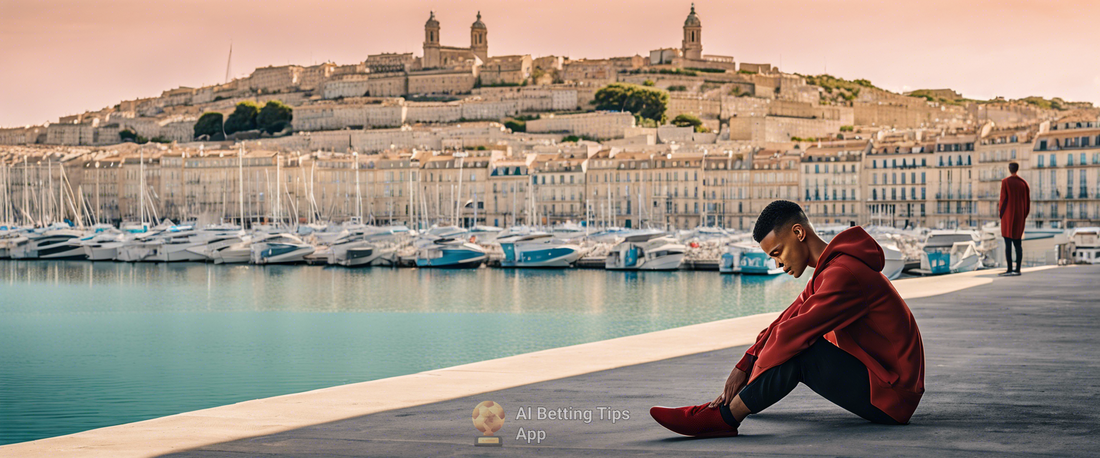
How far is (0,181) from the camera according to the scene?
8281cm

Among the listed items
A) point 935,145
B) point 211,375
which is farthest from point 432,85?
point 211,375

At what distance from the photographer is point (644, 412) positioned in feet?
17.6

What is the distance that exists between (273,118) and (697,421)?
11638 cm

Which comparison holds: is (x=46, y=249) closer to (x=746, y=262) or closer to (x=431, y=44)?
(x=746, y=262)

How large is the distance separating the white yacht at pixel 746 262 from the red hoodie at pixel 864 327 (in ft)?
123

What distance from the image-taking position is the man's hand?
445 centimetres

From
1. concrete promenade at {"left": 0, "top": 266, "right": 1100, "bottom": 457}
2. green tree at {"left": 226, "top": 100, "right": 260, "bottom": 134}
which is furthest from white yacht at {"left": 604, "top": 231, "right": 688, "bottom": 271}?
green tree at {"left": 226, "top": 100, "right": 260, "bottom": 134}

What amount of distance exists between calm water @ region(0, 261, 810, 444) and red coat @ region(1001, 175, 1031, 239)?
295 inches

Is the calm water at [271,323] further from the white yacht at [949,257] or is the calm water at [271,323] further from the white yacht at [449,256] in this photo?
the white yacht at [949,257]

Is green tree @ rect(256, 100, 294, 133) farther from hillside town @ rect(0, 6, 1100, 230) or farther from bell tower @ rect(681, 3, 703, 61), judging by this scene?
bell tower @ rect(681, 3, 703, 61)

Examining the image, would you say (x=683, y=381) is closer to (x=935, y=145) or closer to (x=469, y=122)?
(x=935, y=145)

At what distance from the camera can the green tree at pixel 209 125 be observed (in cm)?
11788

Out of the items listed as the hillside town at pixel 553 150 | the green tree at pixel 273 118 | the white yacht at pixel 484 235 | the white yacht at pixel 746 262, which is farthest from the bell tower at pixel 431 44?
the white yacht at pixel 746 262

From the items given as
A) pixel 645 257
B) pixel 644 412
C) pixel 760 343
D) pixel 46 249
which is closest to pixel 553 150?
pixel 46 249
